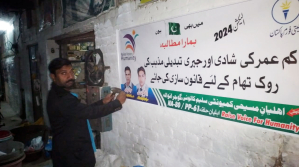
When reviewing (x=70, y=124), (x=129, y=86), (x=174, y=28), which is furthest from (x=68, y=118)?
(x=174, y=28)

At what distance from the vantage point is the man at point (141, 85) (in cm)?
245

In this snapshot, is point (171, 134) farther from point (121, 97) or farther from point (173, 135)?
point (121, 97)

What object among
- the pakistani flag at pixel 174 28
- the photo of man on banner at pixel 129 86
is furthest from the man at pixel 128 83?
the pakistani flag at pixel 174 28

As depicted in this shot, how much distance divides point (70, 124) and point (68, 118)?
78 mm

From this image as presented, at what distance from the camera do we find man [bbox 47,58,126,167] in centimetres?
210

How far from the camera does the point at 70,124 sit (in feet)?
7.22

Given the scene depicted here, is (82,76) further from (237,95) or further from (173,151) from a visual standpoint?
(237,95)

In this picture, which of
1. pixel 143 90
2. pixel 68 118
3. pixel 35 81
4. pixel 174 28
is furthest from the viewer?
pixel 35 81

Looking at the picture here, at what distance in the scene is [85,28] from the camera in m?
3.44

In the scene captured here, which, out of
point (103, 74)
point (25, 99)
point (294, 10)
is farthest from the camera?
point (25, 99)

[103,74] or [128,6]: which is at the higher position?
[128,6]

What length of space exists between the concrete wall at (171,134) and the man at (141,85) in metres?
0.14

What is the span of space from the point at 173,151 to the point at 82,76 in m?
3.58

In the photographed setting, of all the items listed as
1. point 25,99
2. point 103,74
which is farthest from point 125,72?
point 25,99
